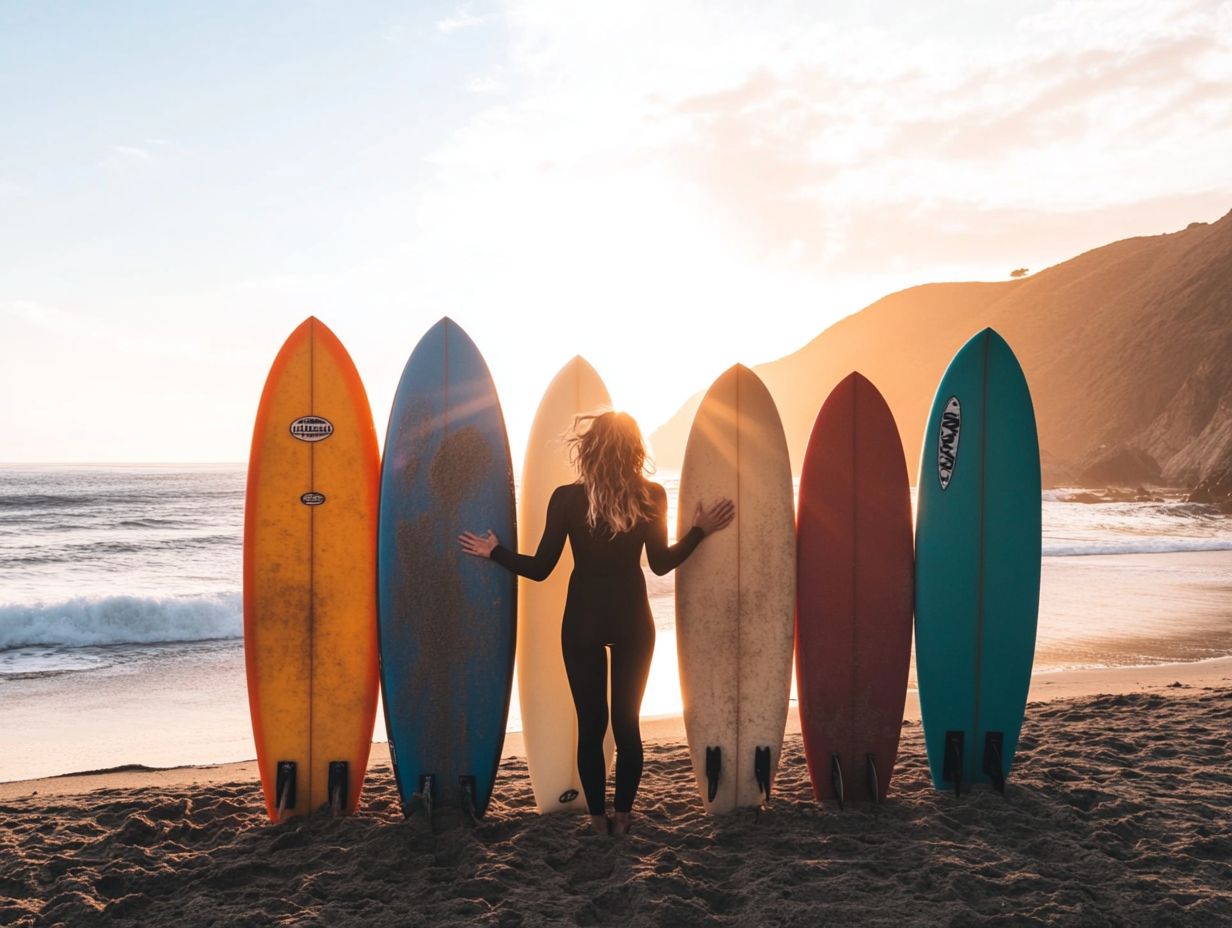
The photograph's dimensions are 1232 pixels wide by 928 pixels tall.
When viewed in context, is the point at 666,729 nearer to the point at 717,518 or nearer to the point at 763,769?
the point at 763,769

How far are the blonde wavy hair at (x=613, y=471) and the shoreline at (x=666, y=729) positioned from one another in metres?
1.32

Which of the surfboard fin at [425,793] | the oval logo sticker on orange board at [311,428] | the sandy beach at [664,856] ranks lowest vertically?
the sandy beach at [664,856]

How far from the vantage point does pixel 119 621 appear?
8.00 metres

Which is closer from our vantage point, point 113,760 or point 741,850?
point 741,850

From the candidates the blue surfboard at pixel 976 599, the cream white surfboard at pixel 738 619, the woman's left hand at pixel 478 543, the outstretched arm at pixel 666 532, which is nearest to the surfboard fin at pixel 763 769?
the cream white surfboard at pixel 738 619

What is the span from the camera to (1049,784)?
10.9 feet

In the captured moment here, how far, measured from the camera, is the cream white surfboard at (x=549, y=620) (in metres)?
3.27

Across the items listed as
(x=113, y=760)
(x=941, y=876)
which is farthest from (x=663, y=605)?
(x=941, y=876)

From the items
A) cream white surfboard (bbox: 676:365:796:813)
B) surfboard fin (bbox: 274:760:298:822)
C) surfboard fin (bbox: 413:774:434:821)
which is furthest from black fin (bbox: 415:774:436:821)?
cream white surfboard (bbox: 676:365:796:813)

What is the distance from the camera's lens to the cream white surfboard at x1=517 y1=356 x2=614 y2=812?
129 inches

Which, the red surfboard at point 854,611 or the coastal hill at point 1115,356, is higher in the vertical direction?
the coastal hill at point 1115,356

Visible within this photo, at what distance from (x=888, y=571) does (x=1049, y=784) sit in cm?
105

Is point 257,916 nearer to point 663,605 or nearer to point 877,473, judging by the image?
point 877,473

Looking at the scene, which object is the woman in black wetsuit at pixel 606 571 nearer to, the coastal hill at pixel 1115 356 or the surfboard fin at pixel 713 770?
the surfboard fin at pixel 713 770
